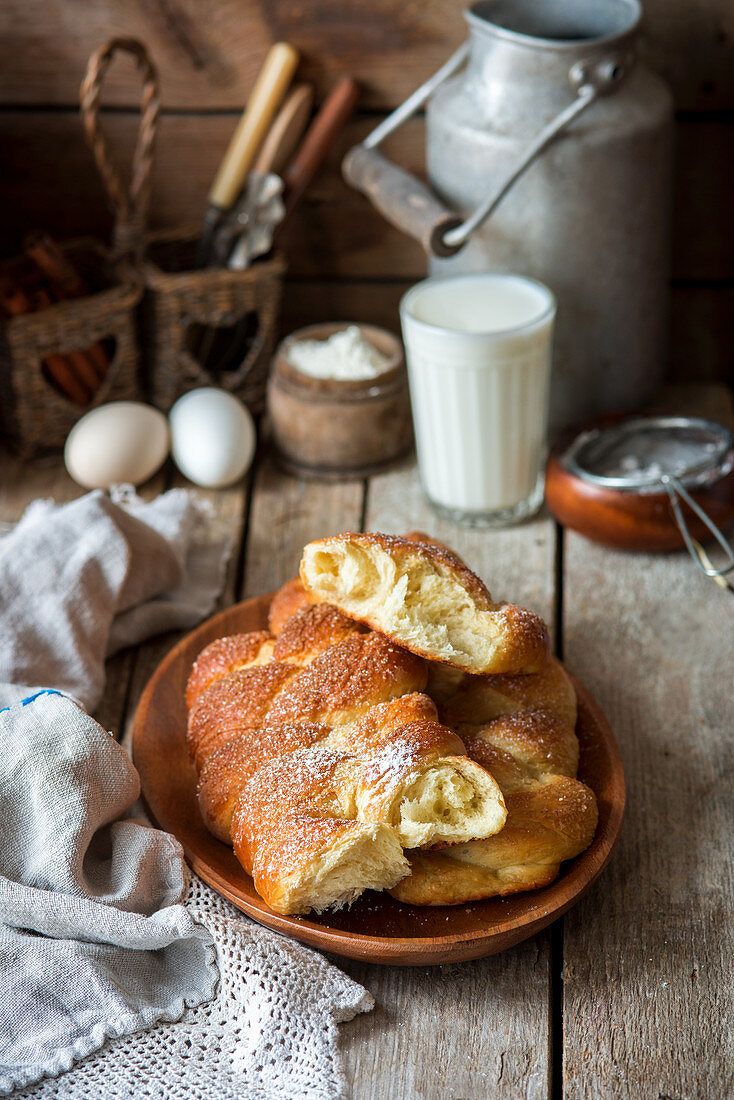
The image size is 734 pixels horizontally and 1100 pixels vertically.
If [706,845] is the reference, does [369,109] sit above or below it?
above

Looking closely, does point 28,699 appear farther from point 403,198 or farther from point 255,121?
point 255,121

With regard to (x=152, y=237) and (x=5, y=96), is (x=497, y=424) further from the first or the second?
(x=5, y=96)

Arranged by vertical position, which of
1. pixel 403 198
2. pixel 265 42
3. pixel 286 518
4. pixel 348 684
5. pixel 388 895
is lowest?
pixel 286 518

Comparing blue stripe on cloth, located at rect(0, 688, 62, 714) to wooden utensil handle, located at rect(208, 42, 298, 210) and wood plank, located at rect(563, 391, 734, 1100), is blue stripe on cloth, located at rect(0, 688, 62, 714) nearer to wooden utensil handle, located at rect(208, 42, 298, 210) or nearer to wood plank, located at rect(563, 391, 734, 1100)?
wood plank, located at rect(563, 391, 734, 1100)

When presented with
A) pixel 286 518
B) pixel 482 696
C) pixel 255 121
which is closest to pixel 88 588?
pixel 286 518

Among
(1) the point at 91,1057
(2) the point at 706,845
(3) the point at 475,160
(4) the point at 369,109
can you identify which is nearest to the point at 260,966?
(1) the point at 91,1057

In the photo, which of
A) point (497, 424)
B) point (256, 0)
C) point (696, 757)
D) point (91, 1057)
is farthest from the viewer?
point (256, 0)
